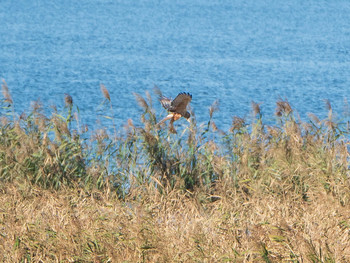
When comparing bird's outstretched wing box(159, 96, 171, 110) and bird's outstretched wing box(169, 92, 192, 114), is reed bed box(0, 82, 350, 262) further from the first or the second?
bird's outstretched wing box(169, 92, 192, 114)

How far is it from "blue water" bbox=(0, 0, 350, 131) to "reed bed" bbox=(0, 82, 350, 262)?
55.3 inches

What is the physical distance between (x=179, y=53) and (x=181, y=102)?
1489cm

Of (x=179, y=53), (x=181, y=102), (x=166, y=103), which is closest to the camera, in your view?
(x=181, y=102)

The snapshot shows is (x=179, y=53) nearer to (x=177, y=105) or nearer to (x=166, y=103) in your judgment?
(x=166, y=103)

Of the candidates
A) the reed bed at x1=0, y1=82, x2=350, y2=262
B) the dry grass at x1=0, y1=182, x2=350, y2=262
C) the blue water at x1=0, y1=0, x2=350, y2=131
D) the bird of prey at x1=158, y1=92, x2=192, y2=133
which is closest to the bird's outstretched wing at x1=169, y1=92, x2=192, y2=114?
the bird of prey at x1=158, y1=92, x2=192, y2=133

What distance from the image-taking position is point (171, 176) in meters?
6.34

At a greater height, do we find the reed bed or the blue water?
the reed bed

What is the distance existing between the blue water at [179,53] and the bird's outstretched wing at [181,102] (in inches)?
88.6

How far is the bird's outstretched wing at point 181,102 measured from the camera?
5641 mm

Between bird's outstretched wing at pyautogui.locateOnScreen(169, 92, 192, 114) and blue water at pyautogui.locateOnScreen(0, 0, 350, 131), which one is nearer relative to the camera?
bird's outstretched wing at pyautogui.locateOnScreen(169, 92, 192, 114)

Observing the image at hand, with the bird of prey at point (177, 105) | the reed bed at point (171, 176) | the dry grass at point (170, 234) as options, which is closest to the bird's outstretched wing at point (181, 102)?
the bird of prey at point (177, 105)

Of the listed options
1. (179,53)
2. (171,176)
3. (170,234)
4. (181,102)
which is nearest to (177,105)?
(181,102)

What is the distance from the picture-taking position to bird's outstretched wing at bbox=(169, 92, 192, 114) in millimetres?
5641

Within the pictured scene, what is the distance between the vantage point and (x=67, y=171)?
630 cm
